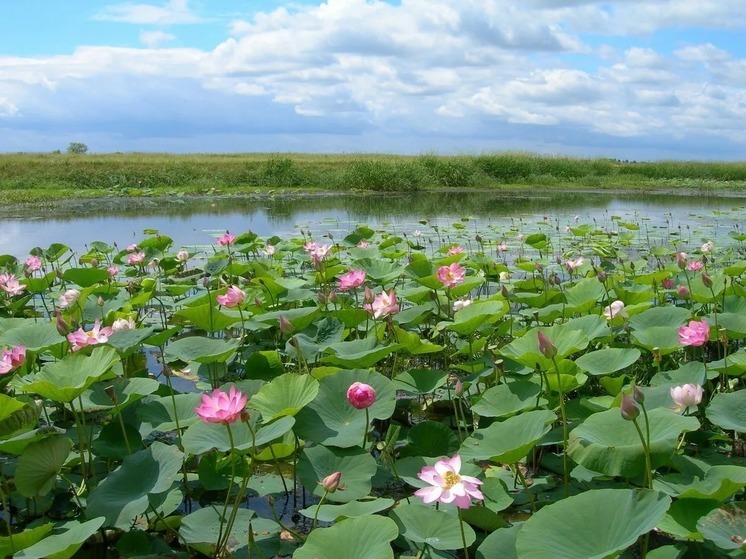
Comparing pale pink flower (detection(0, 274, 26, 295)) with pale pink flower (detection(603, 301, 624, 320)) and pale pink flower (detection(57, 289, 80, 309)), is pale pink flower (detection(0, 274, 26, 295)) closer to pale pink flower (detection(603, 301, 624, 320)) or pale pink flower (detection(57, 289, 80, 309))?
pale pink flower (detection(57, 289, 80, 309))

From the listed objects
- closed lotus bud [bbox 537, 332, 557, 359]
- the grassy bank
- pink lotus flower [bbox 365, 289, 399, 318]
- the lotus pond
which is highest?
the grassy bank

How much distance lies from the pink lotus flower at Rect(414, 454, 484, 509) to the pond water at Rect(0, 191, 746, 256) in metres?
6.12

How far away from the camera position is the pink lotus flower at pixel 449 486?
4.49 feet

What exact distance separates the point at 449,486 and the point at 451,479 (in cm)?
2

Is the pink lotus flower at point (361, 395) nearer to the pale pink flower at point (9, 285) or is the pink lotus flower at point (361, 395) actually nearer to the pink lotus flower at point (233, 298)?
the pink lotus flower at point (233, 298)

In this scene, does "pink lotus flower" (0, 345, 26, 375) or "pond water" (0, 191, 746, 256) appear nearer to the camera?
"pink lotus flower" (0, 345, 26, 375)

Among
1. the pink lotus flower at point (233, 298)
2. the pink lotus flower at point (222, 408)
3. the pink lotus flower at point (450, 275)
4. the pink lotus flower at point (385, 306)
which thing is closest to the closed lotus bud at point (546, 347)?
the pink lotus flower at point (222, 408)

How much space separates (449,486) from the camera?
4.60 feet

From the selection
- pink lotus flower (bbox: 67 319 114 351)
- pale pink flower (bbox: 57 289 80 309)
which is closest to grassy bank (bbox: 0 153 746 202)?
pale pink flower (bbox: 57 289 80 309)

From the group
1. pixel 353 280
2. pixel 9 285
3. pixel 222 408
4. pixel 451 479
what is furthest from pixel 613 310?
pixel 9 285

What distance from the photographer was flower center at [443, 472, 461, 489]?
55.2 inches

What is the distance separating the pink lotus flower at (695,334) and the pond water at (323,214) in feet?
17.1

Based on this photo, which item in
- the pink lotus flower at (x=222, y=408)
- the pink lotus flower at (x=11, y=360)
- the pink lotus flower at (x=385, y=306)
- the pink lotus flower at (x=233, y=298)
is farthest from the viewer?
the pink lotus flower at (x=233, y=298)

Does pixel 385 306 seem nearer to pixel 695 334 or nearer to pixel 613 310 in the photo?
pixel 613 310
